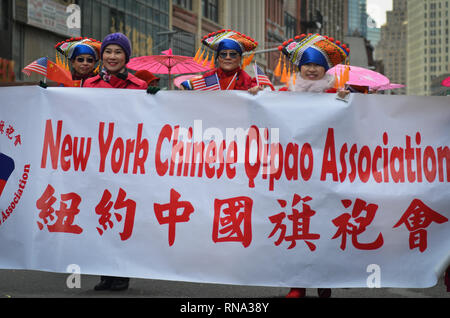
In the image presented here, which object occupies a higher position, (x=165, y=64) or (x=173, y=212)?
(x=165, y=64)

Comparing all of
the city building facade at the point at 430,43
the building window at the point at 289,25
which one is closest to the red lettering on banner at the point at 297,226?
the building window at the point at 289,25

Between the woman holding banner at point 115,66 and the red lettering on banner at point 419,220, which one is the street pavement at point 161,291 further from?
the red lettering on banner at point 419,220

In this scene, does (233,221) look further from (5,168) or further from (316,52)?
(5,168)

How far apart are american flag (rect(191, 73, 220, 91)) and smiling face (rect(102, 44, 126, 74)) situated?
611 mm

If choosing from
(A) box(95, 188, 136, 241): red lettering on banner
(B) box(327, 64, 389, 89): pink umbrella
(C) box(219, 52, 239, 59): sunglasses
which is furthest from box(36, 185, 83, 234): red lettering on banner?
(B) box(327, 64, 389, 89): pink umbrella

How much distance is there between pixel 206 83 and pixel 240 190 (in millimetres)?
1246

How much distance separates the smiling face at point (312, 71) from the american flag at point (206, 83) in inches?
30.1

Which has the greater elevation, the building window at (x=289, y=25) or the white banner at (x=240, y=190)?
the building window at (x=289, y=25)

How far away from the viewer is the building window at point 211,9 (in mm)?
37844

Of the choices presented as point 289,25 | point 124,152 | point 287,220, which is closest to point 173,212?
point 124,152

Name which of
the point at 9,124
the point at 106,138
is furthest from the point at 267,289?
the point at 9,124

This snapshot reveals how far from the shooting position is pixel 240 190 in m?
4.65

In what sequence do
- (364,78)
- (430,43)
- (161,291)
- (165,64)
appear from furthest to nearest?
(430,43), (165,64), (364,78), (161,291)

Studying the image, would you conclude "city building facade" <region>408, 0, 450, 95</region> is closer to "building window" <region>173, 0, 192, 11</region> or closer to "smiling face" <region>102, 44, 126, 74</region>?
"building window" <region>173, 0, 192, 11</region>
